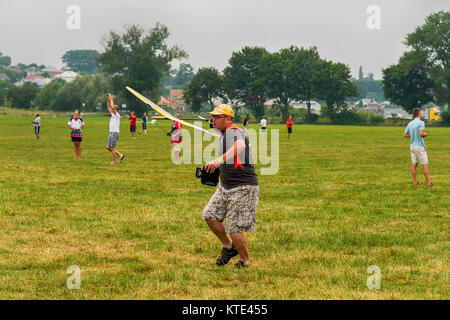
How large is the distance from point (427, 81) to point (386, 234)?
334 ft

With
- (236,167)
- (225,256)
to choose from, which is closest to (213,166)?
(236,167)

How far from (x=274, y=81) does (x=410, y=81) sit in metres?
26.7

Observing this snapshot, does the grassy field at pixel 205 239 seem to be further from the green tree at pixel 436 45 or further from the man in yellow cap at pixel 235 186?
the green tree at pixel 436 45

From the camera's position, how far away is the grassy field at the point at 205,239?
6.06 meters

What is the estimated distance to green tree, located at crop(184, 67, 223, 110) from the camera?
11800cm

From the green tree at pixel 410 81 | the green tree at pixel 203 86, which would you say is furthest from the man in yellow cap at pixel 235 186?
the green tree at pixel 203 86

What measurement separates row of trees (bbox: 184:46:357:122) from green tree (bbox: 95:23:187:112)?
10.1 meters

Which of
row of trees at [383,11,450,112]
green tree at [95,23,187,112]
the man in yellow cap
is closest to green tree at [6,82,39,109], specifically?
green tree at [95,23,187,112]

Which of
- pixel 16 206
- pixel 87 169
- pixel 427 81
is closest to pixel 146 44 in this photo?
pixel 427 81

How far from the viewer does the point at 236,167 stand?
6.74m

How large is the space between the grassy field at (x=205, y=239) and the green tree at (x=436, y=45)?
9344 centimetres

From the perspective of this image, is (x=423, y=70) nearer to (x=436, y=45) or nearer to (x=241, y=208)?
(x=436, y=45)
